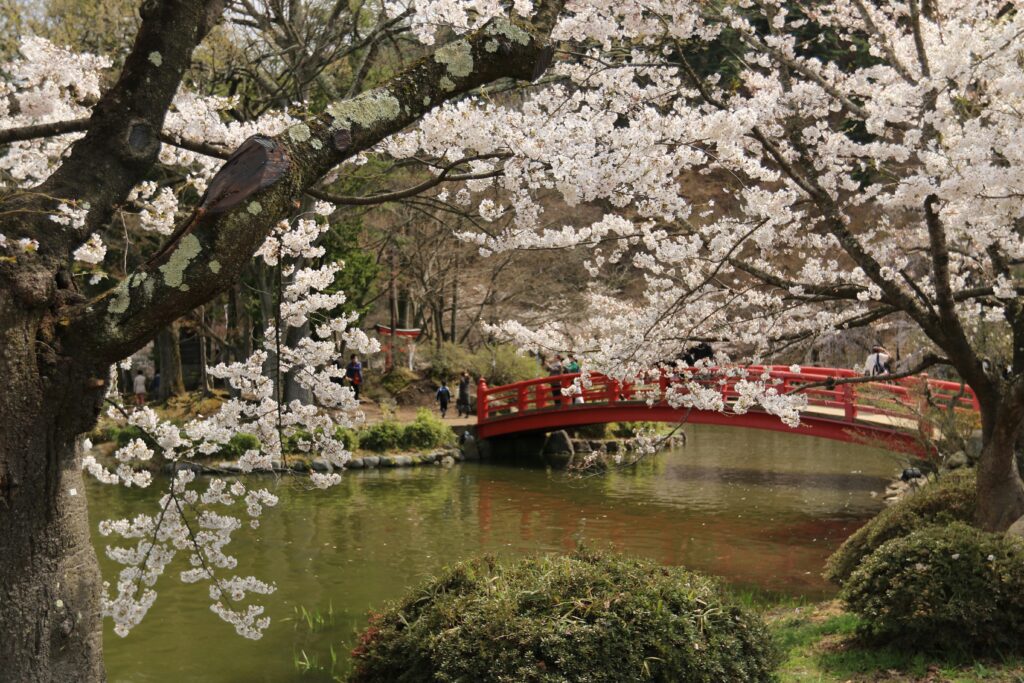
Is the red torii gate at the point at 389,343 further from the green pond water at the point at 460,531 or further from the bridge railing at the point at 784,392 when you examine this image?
the green pond water at the point at 460,531

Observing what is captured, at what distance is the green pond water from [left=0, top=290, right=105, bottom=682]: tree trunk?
5.76 feet

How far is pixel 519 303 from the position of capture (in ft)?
89.6

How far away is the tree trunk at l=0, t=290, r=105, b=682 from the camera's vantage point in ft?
9.05

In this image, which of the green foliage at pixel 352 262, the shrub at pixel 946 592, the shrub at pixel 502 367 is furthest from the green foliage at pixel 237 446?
the shrub at pixel 946 592

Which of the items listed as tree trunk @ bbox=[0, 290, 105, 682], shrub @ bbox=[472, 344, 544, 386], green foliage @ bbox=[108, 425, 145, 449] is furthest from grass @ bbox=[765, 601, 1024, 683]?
shrub @ bbox=[472, 344, 544, 386]

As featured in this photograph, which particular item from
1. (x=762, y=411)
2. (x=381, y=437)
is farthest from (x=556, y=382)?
(x=762, y=411)

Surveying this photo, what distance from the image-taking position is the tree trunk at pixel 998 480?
6.42 m

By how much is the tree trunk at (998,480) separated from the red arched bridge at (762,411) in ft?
5.45

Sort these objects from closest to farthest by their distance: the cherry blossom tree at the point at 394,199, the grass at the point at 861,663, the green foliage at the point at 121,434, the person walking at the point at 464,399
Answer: the cherry blossom tree at the point at 394,199 < the grass at the point at 861,663 < the green foliage at the point at 121,434 < the person walking at the point at 464,399

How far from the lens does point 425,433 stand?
18969 millimetres

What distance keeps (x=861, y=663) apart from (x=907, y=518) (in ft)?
7.86

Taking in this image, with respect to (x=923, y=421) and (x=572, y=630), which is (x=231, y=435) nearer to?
(x=572, y=630)

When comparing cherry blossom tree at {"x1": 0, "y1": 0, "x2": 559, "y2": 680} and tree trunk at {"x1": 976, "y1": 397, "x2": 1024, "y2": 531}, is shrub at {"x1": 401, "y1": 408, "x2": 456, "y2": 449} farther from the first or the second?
cherry blossom tree at {"x1": 0, "y1": 0, "x2": 559, "y2": 680}

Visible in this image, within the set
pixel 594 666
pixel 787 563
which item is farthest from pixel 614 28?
pixel 787 563
